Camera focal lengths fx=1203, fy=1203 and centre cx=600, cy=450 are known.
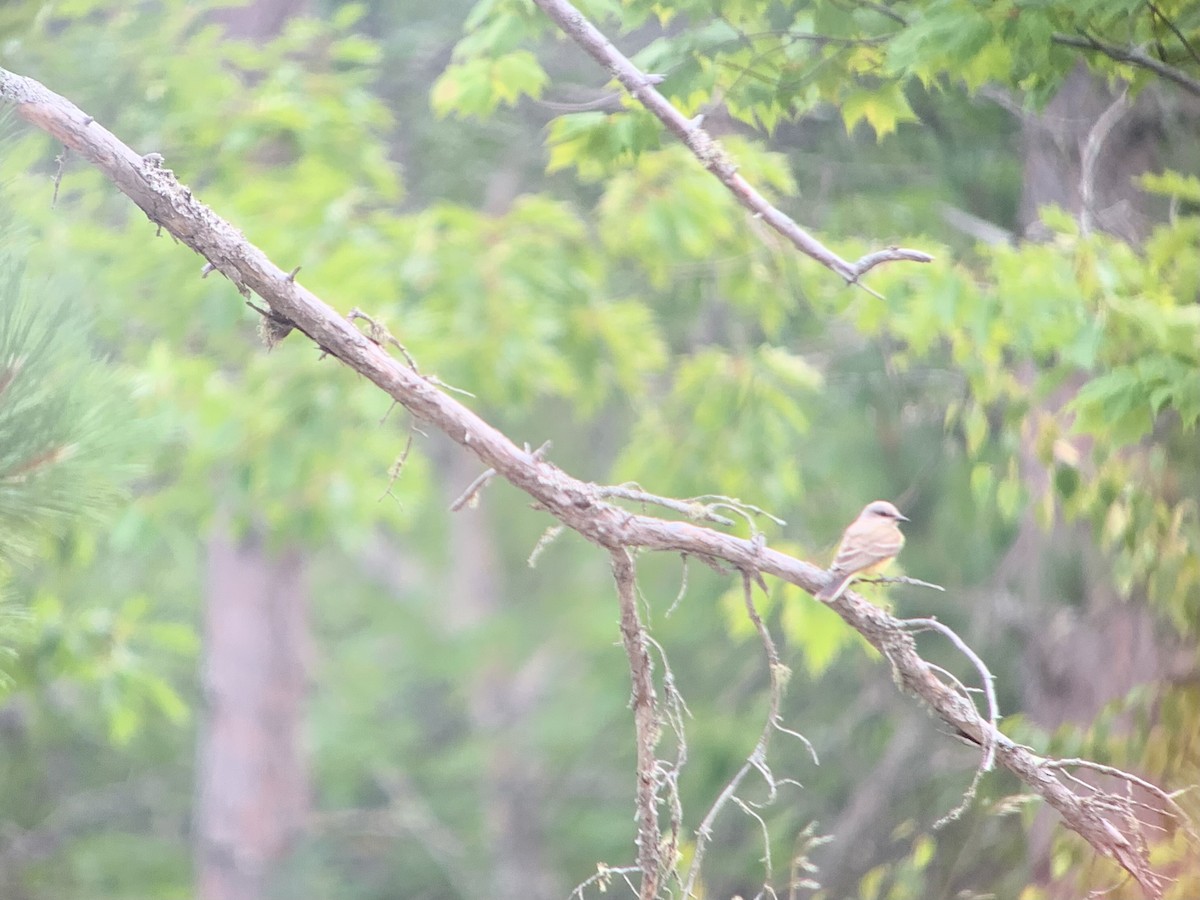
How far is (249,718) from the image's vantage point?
6211mm

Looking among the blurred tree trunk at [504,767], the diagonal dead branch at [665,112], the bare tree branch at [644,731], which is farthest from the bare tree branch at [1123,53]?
the blurred tree trunk at [504,767]

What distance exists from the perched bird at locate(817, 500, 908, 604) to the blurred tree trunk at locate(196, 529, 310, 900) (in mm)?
4607

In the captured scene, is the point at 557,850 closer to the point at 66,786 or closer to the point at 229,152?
the point at 66,786

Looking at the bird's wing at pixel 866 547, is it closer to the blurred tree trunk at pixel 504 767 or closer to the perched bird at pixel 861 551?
the perched bird at pixel 861 551

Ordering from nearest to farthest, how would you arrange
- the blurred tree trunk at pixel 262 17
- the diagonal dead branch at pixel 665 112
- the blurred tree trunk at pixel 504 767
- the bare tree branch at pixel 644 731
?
the bare tree branch at pixel 644 731, the diagonal dead branch at pixel 665 112, the blurred tree trunk at pixel 262 17, the blurred tree trunk at pixel 504 767

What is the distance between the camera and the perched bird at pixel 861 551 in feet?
5.81

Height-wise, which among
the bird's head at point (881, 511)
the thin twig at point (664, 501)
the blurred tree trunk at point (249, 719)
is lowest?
the blurred tree trunk at point (249, 719)

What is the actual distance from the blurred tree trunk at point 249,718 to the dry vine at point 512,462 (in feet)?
14.7

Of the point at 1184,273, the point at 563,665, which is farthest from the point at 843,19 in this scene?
the point at 563,665

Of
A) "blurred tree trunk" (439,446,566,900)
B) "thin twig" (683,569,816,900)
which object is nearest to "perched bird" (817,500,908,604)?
"thin twig" (683,569,816,900)

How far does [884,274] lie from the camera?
3240 millimetres

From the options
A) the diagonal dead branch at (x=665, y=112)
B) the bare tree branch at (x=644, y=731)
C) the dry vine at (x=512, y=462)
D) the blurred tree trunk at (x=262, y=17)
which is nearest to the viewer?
the dry vine at (x=512, y=462)

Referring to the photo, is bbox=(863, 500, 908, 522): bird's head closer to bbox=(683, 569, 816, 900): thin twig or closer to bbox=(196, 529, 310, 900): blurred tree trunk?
bbox=(683, 569, 816, 900): thin twig

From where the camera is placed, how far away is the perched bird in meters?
1.77
